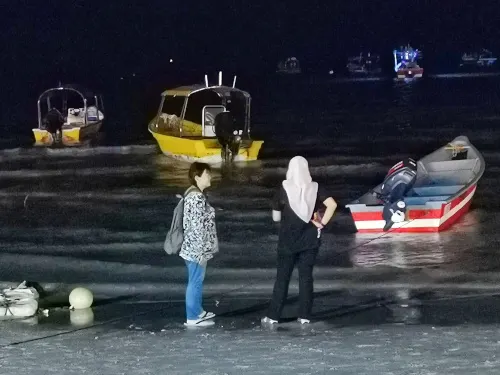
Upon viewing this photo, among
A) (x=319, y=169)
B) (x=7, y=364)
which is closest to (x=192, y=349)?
(x=7, y=364)

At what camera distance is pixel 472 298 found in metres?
10.6

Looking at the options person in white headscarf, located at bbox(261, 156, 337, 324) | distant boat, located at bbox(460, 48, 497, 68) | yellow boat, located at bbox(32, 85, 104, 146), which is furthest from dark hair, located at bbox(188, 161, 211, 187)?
distant boat, located at bbox(460, 48, 497, 68)

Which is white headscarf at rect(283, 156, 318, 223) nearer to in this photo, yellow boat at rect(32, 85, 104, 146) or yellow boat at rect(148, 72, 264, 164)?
yellow boat at rect(148, 72, 264, 164)

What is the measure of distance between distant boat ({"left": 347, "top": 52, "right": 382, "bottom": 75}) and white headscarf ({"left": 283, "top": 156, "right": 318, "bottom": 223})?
511ft

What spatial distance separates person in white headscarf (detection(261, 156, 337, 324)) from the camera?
8.76 m

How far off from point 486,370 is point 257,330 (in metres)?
2.38

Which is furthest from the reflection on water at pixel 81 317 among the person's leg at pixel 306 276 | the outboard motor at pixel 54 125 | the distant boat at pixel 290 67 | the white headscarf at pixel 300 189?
the distant boat at pixel 290 67

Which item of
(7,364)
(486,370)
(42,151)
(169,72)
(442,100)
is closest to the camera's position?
(486,370)

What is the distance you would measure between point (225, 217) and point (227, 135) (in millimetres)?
8606

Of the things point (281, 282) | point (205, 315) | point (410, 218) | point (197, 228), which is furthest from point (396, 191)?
point (197, 228)

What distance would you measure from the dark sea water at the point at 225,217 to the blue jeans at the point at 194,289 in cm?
192

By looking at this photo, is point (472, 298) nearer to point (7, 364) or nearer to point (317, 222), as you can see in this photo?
point (317, 222)

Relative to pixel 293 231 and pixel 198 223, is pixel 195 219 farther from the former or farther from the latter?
pixel 293 231

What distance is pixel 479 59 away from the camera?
188 metres
